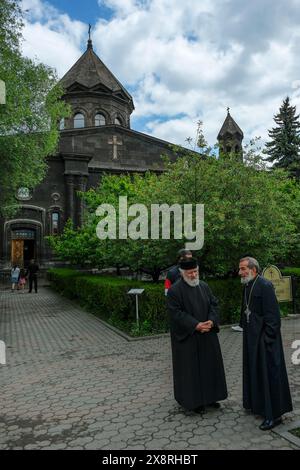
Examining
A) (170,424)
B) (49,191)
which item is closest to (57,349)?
(170,424)

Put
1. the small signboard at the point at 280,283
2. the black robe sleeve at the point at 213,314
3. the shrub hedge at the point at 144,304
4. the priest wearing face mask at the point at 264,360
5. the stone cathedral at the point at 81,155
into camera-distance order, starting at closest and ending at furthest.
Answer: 1. the priest wearing face mask at the point at 264,360
2. the black robe sleeve at the point at 213,314
3. the shrub hedge at the point at 144,304
4. the small signboard at the point at 280,283
5. the stone cathedral at the point at 81,155

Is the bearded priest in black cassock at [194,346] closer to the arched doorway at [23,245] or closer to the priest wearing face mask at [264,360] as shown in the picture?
the priest wearing face mask at [264,360]

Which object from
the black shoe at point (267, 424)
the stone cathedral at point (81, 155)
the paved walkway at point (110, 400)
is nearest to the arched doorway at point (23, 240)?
the stone cathedral at point (81, 155)

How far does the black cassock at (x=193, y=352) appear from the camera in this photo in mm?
4824

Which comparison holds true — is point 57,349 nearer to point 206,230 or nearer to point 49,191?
point 206,230

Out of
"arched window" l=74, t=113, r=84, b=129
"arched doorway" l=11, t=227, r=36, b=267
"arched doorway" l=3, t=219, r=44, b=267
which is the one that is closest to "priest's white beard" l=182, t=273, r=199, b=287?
"arched doorway" l=3, t=219, r=44, b=267

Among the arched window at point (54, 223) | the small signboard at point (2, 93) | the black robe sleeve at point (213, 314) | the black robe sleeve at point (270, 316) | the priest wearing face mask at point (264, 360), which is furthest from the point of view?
the arched window at point (54, 223)

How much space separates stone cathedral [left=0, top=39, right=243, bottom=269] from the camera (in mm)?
30953

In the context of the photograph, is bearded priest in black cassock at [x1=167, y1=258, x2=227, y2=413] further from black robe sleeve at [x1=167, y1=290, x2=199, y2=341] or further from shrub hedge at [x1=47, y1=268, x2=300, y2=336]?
shrub hedge at [x1=47, y1=268, x2=300, y2=336]

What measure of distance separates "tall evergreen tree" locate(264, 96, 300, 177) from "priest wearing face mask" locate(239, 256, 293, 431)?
31.9 meters

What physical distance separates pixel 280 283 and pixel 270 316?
760 centimetres

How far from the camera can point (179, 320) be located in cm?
495

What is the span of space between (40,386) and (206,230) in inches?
234

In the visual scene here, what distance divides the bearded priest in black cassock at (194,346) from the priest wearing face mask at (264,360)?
1.31 feet
